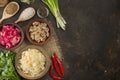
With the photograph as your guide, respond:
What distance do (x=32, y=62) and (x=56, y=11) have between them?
67 centimetres

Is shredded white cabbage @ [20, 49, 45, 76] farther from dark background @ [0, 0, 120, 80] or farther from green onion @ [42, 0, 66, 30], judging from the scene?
green onion @ [42, 0, 66, 30]

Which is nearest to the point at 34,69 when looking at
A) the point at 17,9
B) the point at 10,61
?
the point at 10,61

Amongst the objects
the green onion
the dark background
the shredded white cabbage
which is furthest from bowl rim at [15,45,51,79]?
the green onion

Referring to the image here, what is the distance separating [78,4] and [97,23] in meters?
0.32

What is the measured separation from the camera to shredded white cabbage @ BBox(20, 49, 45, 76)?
619 cm

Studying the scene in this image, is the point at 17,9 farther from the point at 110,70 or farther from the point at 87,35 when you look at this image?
the point at 110,70

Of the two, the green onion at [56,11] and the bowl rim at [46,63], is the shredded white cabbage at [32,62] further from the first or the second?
the green onion at [56,11]

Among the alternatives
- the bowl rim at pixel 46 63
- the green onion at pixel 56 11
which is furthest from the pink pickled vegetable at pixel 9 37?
the green onion at pixel 56 11

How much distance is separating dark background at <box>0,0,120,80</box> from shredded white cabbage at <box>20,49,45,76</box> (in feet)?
0.66

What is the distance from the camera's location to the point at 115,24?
21.4 feet

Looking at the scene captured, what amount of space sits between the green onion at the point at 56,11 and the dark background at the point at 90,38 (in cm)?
5

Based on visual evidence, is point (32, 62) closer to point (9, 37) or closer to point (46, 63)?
point (46, 63)

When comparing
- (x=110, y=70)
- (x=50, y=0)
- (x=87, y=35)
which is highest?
(x=50, y=0)

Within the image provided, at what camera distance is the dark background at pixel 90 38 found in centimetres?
642
